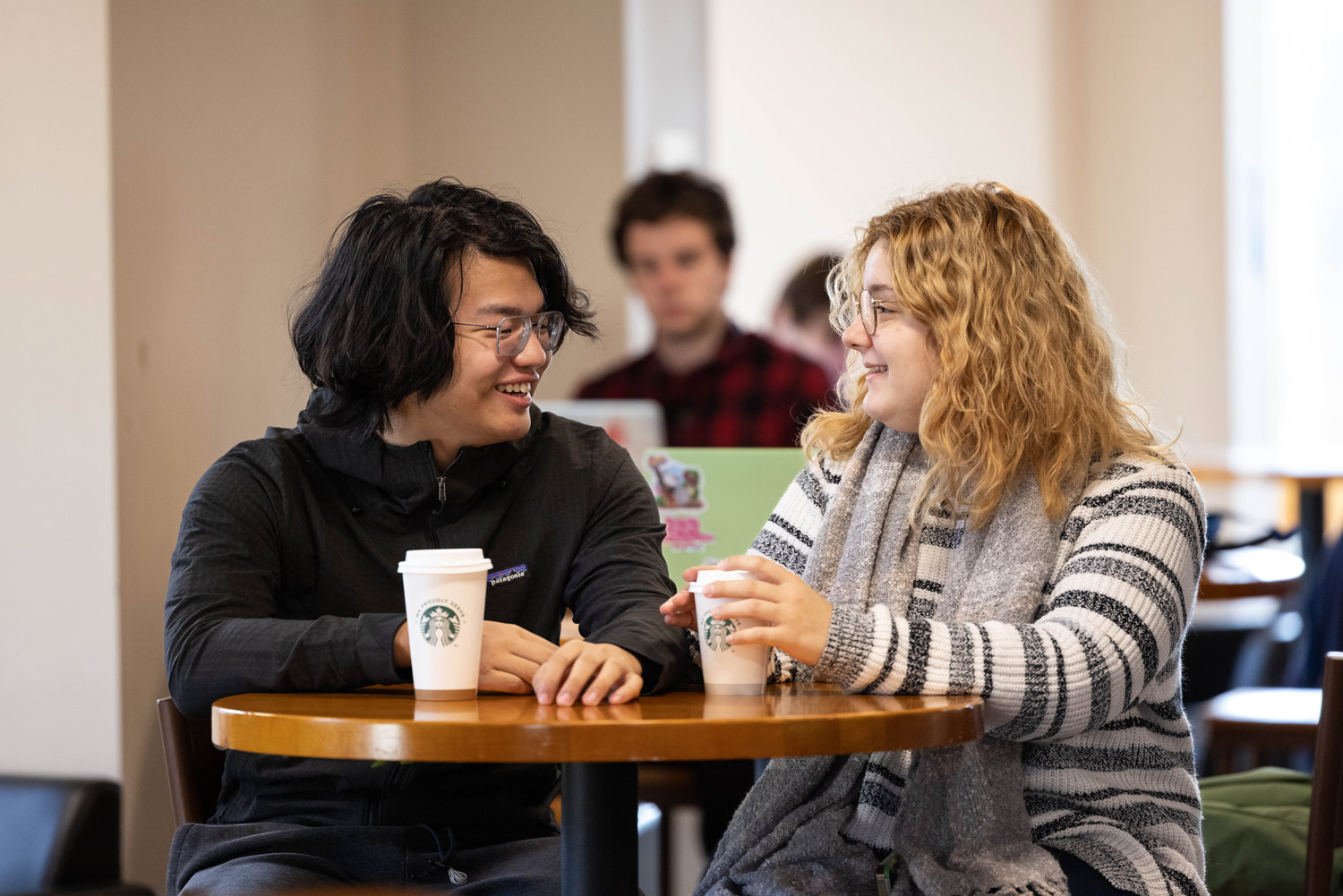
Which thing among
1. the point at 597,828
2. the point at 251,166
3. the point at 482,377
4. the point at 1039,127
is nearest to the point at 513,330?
the point at 482,377

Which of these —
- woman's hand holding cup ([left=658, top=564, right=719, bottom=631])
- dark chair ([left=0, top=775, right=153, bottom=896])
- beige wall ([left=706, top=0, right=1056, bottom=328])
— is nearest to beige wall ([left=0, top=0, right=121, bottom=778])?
dark chair ([left=0, top=775, right=153, bottom=896])

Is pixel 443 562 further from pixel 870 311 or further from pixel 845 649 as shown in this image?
pixel 870 311

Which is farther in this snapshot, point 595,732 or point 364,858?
point 364,858

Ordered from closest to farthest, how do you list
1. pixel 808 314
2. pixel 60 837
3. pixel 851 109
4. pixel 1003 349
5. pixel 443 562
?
pixel 443 562
pixel 1003 349
pixel 60 837
pixel 808 314
pixel 851 109

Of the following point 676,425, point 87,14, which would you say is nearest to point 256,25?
point 87,14

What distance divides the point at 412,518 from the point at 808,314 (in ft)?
10.8

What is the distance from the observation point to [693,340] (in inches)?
158

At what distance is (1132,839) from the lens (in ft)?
4.50

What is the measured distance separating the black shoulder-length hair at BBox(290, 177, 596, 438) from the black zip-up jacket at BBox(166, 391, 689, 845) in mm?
51

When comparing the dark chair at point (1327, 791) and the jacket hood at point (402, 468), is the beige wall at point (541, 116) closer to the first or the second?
the jacket hood at point (402, 468)

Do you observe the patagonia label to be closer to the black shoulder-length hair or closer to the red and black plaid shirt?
the black shoulder-length hair

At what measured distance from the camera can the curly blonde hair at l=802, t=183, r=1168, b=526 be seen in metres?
1.51

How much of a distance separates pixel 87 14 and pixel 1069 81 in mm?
4411

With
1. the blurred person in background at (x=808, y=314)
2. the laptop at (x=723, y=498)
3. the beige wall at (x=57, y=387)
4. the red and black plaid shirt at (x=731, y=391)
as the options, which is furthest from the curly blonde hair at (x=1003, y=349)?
the blurred person in background at (x=808, y=314)
